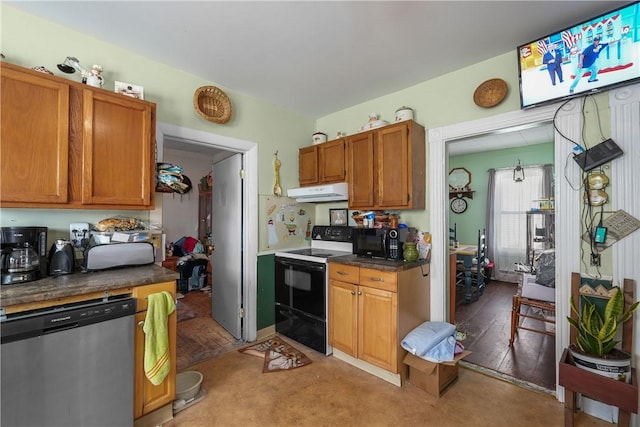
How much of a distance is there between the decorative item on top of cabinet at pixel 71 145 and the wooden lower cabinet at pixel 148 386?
663 mm

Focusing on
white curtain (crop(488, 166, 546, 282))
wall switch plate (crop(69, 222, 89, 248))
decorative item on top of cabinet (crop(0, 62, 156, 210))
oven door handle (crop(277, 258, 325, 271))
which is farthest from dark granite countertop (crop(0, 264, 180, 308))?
white curtain (crop(488, 166, 546, 282))

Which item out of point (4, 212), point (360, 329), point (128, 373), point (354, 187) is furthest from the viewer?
point (354, 187)

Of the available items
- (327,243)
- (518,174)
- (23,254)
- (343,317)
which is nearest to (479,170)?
(518,174)

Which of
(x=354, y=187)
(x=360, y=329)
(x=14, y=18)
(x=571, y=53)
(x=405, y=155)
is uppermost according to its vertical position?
(x=14, y=18)

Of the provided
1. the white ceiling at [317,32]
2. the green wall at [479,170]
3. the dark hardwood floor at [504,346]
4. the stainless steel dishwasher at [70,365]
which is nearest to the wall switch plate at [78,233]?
the stainless steel dishwasher at [70,365]

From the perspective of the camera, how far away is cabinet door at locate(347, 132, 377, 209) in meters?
2.68

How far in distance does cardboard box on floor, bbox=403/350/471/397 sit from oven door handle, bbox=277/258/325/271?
1038mm

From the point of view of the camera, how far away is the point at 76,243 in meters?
1.87

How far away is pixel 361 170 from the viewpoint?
109 inches

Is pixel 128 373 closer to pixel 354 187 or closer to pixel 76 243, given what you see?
pixel 76 243

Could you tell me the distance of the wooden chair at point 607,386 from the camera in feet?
4.83

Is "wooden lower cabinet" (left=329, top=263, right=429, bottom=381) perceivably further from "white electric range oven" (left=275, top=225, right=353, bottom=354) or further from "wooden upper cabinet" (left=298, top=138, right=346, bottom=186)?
"wooden upper cabinet" (left=298, top=138, right=346, bottom=186)

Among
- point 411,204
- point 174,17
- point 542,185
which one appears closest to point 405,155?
point 411,204

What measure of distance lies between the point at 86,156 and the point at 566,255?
334 centimetres
